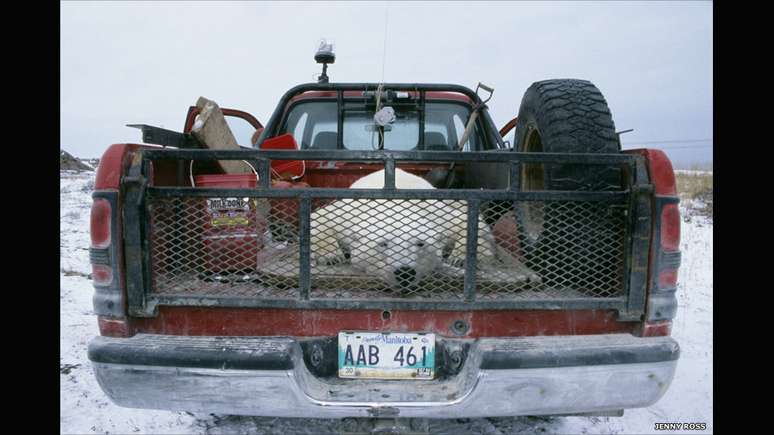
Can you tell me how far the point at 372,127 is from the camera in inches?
152

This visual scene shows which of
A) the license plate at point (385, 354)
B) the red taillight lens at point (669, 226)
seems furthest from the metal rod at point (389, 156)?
the license plate at point (385, 354)

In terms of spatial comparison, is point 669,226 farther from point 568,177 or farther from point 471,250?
point 471,250

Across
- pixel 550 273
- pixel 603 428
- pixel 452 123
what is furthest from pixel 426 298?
pixel 452 123

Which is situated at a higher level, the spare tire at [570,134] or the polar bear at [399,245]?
the spare tire at [570,134]

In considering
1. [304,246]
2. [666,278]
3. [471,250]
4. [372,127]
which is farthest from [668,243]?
[372,127]

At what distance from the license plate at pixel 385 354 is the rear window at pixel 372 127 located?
210cm

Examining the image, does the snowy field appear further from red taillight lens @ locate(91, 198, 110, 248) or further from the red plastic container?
red taillight lens @ locate(91, 198, 110, 248)

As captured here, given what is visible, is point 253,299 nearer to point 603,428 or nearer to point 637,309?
point 637,309

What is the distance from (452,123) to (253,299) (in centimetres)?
258

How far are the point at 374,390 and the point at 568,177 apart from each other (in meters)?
1.26

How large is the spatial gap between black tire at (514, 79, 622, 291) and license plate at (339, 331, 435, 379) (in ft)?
2.12

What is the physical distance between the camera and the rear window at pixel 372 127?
3.89 meters

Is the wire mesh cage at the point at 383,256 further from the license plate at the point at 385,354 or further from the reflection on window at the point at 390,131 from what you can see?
the reflection on window at the point at 390,131

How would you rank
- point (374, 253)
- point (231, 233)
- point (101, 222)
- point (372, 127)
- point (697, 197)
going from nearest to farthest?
point (101, 222) < point (231, 233) < point (374, 253) < point (372, 127) < point (697, 197)
